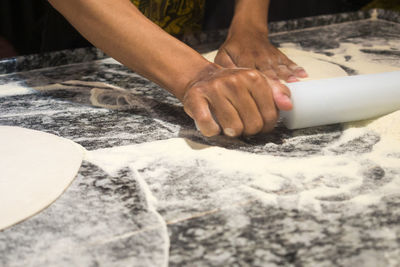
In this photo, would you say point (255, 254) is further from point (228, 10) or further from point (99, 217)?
point (228, 10)

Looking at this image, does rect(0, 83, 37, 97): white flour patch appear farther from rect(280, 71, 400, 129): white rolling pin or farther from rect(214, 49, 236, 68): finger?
rect(280, 71, 400, 129): white rolling pin

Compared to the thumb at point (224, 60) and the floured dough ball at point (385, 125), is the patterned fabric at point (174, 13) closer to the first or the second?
the thumb at point (224, 60)

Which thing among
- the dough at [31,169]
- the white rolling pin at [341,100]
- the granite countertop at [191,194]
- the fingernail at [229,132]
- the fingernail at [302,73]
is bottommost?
the dough at [31,169]

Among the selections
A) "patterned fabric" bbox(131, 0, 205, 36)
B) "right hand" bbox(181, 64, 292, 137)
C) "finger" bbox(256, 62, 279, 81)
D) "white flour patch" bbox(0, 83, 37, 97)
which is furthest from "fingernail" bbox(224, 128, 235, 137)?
"patterned fabric" bbox(131, 0, 205, 36)

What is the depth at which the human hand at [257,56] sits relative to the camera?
53.7 inches

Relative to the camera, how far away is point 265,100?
94 centimetres

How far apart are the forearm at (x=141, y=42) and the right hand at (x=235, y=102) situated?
84 millimetres

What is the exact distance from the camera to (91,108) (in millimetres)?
1174

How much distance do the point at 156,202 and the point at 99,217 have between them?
10 centimetres

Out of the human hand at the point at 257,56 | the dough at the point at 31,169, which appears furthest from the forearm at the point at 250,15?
the dough at the point at 31,169

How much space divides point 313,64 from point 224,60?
0.31 meters

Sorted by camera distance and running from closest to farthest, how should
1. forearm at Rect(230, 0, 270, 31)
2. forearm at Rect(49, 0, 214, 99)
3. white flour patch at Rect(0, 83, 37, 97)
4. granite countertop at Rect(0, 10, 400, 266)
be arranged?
granite countertop at Rect(0, 10, 400, 266), forearm at Rect(49, 0, 214, 99), white flour patch at Rect(0, 83, 37, 97), forearm at Rect(230, 0, 270, 31)

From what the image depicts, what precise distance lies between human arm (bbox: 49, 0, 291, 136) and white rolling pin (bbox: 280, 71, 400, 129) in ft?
0.17

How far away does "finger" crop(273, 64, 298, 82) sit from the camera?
1.32 m
